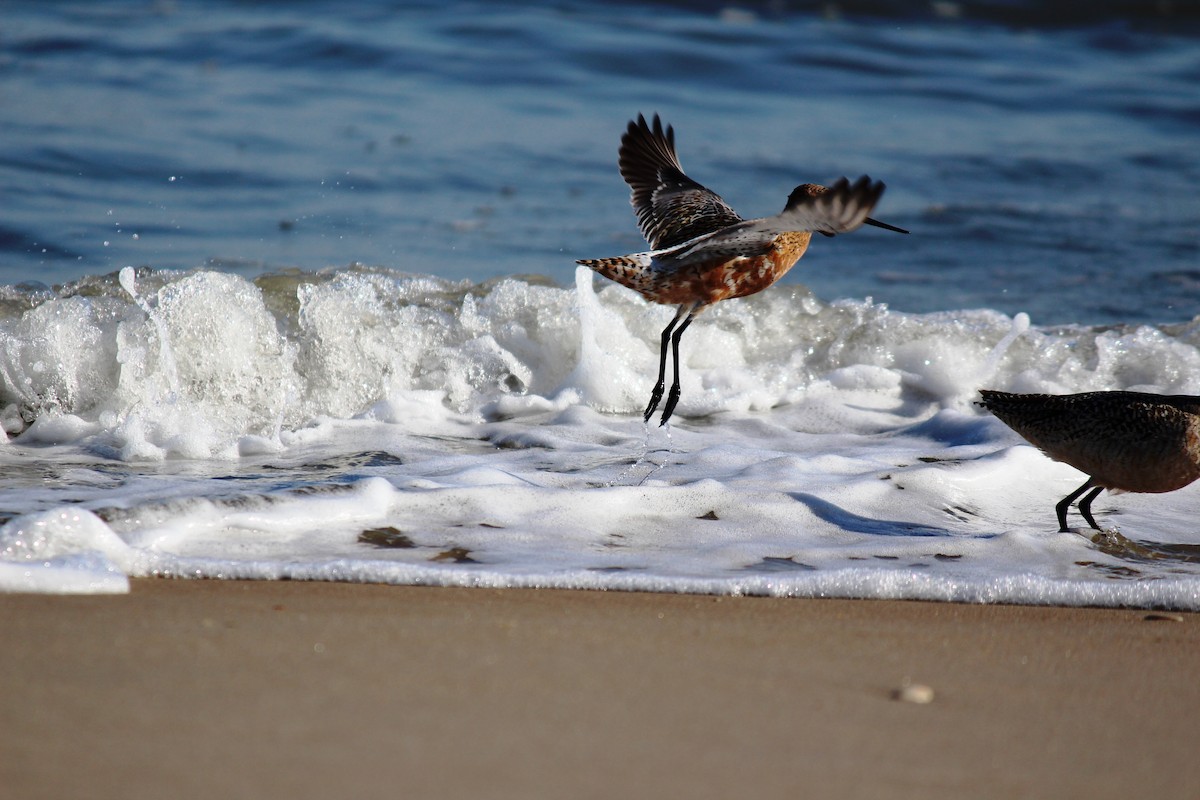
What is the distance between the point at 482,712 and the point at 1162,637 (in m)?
2.13

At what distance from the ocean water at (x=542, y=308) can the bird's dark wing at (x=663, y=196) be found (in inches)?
29.4

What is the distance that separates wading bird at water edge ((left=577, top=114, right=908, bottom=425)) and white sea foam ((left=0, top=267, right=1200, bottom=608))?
2.27 ft

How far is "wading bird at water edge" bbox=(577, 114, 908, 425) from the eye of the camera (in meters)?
4.95

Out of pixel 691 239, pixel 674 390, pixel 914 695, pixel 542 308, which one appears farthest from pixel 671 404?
pixel 914 695

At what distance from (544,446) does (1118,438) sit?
7.99ft

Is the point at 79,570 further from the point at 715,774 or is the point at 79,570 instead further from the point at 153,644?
the point at 715,774

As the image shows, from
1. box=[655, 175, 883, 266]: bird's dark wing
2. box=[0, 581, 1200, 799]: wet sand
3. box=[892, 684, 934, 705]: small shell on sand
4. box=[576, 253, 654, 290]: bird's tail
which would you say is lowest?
box=[0, 581, 1200, 799]: wet sand

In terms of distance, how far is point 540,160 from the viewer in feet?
36.5

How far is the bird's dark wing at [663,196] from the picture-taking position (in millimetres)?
5955

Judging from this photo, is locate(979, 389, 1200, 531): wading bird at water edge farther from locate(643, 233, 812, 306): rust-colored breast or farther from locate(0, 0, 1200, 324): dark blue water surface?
locate(0, 0, 1200, 324): dark blue water surface

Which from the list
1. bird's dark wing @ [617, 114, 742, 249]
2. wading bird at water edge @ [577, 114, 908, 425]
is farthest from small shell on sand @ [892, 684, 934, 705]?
bird's dark wing @ [617, 114, 742, 249]

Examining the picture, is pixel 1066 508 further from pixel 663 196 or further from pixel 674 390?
pixel 663 196

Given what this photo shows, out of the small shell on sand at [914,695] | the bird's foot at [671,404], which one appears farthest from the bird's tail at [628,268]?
the small shell on sand at [914,695]

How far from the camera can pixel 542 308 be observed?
7258 millimetres
